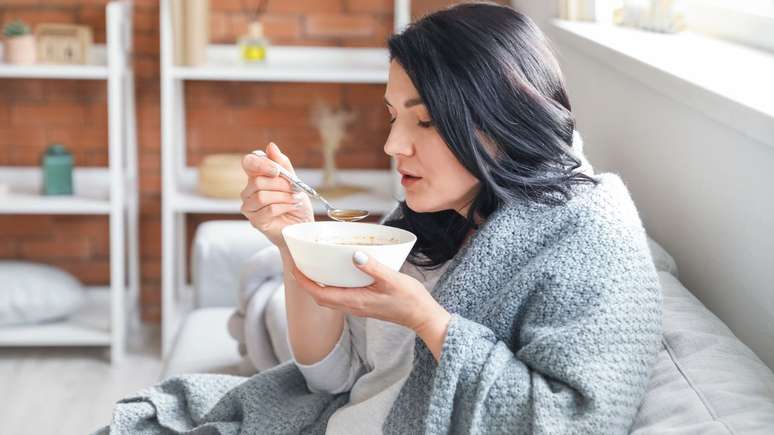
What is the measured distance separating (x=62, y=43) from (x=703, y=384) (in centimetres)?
266

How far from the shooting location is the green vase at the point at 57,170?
3336 mm

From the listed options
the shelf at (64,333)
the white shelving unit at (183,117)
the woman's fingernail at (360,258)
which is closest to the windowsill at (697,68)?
the woman's fingernail at (360,258)

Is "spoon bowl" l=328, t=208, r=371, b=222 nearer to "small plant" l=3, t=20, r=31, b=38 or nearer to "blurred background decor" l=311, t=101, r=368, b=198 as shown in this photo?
"blurred background decor" l=311, t=101, r=368, b=198

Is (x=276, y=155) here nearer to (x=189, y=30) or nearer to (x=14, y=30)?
(x=189, y=30)

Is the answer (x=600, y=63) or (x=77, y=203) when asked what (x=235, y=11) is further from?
(x=600, y=63)

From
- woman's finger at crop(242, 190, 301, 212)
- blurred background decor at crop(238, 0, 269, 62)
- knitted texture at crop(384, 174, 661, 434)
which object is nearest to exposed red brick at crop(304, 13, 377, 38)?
blurred background decor at crop(238, 0, 269, 62)

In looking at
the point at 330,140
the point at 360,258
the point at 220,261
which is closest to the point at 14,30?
the point at 330,140

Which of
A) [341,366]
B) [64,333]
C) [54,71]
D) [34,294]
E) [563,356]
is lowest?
[64,333]

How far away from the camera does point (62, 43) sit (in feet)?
10.8

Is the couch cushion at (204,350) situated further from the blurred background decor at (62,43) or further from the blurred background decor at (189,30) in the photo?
the blurred background decor at (62,43)

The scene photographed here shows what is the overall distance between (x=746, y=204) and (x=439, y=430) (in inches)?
19.8

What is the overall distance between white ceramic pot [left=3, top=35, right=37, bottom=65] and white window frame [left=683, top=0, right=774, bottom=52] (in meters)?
1.99

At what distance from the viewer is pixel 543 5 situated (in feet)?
9.59

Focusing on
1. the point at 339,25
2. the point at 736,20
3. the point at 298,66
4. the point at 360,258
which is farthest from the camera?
the point at 339,25
